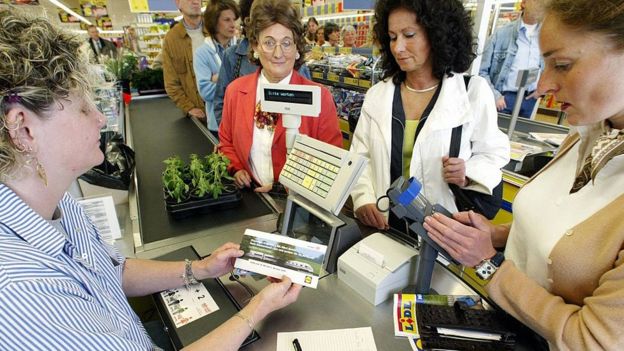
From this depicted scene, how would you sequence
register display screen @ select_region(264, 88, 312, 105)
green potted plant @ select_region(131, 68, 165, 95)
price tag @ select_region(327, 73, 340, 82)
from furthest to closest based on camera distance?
green potted plant @ select_region(131, 68, 165, 95) < price tag @ select_region(327, 73, 340, 82) < register display screen @ select_region(264, 88, 312, 105)

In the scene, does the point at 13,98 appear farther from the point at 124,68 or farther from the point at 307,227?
the point at 124,68

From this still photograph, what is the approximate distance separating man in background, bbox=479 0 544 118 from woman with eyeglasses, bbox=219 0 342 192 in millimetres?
2197

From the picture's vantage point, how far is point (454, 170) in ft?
→ 5.08

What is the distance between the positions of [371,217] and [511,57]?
9.12 ft

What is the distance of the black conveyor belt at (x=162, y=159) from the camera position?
1.47 metres

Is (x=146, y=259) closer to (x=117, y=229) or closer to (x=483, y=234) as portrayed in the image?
A: (x=117, y=229)

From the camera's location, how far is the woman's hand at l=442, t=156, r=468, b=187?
154cm

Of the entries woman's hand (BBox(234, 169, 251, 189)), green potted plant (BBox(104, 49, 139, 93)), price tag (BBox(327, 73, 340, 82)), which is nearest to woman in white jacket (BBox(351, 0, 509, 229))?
woman's hand (BBox(234, 169, 251, 189))

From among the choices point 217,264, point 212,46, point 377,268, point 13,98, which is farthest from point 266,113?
point 212,46

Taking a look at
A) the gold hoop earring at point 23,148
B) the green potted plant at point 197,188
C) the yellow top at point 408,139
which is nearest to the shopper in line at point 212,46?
the green potted plant at point 197,188

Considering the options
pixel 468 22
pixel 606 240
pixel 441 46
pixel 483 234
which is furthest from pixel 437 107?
pixel 606 240

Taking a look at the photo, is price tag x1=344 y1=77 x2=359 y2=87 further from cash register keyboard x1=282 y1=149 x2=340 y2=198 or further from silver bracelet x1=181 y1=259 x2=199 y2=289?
silver bracelet x1=181 y1=259 x2=199 y2=289

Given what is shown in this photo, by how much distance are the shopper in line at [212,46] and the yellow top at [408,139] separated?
185 cm

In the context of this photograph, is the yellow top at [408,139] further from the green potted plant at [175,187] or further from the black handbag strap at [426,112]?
the green potted plant at [175,187]
